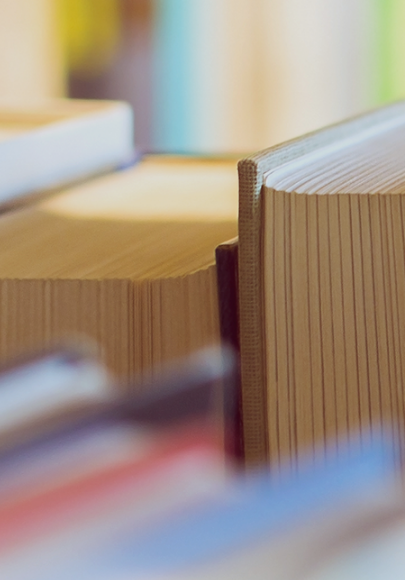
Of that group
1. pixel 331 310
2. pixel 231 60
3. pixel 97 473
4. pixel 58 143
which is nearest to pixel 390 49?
pixel 231 60

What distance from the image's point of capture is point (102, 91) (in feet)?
5.91

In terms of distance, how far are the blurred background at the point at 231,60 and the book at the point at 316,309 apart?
4.38ft

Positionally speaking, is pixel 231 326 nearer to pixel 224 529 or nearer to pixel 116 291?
pixel 116 291

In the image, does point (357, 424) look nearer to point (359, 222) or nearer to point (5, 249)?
point (359, 222)

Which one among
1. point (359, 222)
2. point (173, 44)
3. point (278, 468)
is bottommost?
point (278, 468)

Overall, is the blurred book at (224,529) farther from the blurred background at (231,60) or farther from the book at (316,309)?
the blurred background at (231,60)

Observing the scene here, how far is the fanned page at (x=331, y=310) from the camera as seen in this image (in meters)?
0.35

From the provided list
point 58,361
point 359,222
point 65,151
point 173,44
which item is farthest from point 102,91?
point 58,361

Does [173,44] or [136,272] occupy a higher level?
[173,44]

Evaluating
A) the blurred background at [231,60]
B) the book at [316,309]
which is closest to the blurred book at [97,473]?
the book at [316,309]

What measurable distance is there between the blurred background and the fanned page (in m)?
1.34

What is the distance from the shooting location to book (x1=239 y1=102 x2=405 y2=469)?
1.16ft

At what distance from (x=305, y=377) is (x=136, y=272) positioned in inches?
3.5

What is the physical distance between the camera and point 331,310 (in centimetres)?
36
